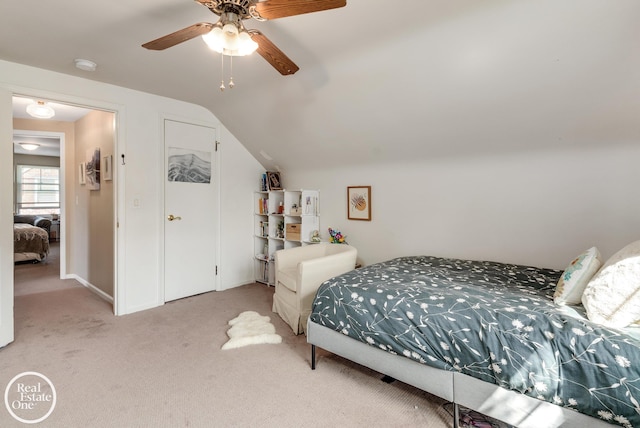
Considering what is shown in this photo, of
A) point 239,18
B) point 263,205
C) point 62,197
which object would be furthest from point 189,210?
point 239,18

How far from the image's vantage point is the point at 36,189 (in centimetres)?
828

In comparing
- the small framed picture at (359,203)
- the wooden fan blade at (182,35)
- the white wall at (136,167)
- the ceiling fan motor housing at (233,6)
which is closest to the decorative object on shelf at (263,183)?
the white wall at (136,167)

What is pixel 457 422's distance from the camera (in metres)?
1.61

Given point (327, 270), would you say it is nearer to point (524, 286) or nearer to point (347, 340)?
point (347, 340)

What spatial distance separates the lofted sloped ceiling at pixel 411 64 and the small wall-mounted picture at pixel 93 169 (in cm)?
138

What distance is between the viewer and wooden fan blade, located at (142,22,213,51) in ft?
5.01

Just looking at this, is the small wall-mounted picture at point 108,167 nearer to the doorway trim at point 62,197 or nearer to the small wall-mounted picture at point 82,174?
the small wall-mounted picture at point 82,174

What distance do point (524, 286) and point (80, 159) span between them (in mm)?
5561

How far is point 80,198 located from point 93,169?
0.88m

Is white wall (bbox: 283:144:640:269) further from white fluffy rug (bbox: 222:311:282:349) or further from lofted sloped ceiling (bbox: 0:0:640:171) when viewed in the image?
white fluffy rug (bbox: 222:311:282:349)

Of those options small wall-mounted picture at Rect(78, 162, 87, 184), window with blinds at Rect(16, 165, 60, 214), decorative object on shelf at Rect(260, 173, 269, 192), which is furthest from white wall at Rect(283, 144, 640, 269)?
window with blinds at Rect(16, 165, 60, 214)

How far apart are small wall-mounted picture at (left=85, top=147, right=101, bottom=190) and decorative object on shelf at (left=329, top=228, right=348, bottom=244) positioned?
301cm

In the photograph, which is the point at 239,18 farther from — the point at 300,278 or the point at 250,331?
the point at 250,331

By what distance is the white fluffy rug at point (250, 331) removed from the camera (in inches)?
101
